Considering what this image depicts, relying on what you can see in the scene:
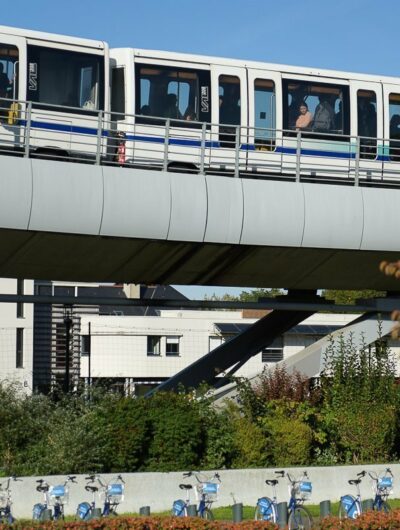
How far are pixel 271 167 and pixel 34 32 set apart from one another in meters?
6.38

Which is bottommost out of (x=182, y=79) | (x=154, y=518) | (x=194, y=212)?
(x=154, y=518)

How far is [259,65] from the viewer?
27.4 meters

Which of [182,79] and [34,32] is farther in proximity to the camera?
[182,79]

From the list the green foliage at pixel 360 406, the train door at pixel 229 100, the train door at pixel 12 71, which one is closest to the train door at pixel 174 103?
the train door at pixel 229 100

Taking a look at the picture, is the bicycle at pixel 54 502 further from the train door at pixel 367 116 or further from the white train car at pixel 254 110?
the train door at pixel 367 116

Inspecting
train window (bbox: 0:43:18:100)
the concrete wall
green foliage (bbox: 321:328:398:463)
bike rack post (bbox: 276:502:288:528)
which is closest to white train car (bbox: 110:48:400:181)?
train window (bbox: 0:43:18:100)

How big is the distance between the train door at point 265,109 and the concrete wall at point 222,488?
9608 mm

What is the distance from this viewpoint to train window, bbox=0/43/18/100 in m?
24.5

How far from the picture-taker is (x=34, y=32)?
24.9m

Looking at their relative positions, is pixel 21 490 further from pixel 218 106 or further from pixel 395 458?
pixel 218 106

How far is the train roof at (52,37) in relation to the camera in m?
24.5

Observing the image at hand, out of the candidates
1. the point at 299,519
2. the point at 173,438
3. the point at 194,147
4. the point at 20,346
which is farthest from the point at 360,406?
the point at 20,346

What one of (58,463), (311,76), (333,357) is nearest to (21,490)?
(58,463)

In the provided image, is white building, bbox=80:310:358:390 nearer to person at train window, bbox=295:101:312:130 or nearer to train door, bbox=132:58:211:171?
person at train window, bbox=295:101:312:130
